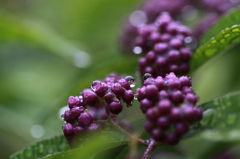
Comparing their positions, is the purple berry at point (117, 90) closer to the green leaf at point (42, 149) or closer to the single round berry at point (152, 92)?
the single round berry at point (152, 92)

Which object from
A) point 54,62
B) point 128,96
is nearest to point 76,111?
point 128,96

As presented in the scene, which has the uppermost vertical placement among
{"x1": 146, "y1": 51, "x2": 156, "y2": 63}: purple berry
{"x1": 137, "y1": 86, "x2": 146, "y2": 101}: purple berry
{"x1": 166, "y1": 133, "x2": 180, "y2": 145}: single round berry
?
{"x1": 146, "y1": 51, "x2": 156, "y2": 63}: purple berry

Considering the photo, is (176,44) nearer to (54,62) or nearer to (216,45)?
(216,45)

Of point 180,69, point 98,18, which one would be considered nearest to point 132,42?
point 180,69

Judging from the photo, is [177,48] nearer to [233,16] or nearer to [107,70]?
[233,16]

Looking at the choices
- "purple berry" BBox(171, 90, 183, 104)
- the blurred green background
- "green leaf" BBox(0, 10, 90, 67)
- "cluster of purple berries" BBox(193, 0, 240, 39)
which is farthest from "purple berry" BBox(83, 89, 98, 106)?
"green leaf" BBox(0, 10, 90, 67)

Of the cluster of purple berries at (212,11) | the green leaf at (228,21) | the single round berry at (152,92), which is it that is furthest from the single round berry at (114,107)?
the cluster of purple berries at (212,11)

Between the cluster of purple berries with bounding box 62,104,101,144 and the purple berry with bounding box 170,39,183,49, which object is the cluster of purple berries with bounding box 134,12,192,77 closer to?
the purple berry with bounding box 170,39,183,49
